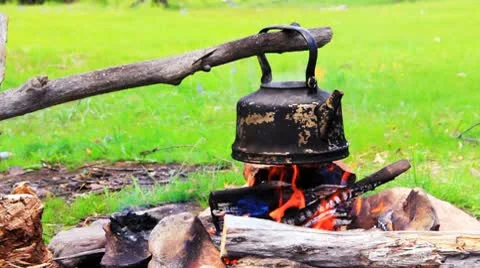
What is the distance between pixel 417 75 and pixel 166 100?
132 inches

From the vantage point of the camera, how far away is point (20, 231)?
12.5 feet

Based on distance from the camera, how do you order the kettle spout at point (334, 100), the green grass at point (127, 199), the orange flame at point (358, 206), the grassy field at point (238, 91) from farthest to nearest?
the grassy field at point (238, 91) < the green grass at point (127, 199) < the orange flame at point (358, 206) < the kettle spout at point (334, 100)

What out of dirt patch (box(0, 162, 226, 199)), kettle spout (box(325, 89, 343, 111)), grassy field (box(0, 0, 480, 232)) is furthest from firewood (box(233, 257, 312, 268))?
dirt patch (box(0, 162, 226, 199))

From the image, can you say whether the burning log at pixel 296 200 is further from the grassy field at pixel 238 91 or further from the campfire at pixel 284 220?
the grassy field at pixel 238 91

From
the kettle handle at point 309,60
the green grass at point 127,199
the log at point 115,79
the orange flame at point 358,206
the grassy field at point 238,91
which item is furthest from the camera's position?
the grassy field at point 238,91

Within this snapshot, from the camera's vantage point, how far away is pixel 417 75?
37.6 feet

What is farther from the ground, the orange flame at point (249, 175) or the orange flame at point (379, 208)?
the orange flame at point (249, 175)

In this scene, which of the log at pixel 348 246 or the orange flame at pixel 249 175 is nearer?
the log at pixel 348 246

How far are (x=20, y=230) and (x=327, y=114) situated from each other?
4.59 feet

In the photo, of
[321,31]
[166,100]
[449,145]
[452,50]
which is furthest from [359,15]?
[321,31]

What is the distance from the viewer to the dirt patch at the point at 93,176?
253 inches

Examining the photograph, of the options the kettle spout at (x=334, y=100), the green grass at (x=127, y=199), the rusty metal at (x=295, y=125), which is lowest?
the green grass at (x=127, y=199)

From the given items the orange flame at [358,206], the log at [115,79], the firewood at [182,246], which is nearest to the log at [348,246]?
the firewood at [182,246]

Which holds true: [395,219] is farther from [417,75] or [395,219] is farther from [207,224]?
[417,75]
